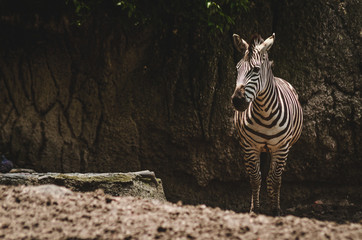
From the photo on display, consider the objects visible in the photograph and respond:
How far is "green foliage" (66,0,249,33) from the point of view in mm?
5659

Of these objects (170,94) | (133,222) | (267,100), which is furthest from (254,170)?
(133,222)

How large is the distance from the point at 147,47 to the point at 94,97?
1.15 meters

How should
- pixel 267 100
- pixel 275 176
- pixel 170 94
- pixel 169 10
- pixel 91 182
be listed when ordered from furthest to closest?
pixel 170 94
pixel 169 10
pixel 275 176
pixel 267 100
pixel 91 182

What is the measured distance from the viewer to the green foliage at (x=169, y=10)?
5.66 m

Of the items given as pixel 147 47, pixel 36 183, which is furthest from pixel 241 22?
pixel 36 183

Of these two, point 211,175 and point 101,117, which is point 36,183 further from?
point 211,175

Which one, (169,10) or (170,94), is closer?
(169,10)

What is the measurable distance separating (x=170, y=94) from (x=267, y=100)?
6.53ft

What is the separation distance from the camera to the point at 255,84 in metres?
4.25

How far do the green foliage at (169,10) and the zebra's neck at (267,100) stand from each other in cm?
140

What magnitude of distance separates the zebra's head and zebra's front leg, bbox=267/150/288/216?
2.95 ft

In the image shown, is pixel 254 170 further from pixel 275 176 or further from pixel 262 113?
pixel 262 113

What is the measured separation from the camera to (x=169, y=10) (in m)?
5.90

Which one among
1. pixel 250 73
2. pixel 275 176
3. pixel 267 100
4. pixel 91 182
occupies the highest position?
pixel 250 73
